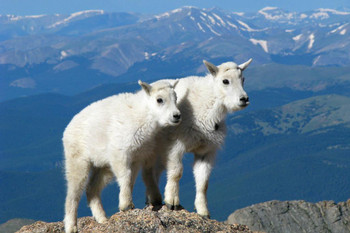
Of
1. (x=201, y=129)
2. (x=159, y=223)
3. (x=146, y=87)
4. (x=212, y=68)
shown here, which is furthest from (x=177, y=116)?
(x=159, y=223)

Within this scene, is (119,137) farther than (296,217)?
No

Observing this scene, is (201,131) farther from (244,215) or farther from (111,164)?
(244,215)

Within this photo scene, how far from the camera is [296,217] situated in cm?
1546

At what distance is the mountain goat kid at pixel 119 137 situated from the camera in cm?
1069

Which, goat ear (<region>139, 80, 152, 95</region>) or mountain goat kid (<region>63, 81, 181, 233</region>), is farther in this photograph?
goat ear (<region>139, 80, 152, 95</region>)

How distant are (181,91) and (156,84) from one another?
1.11 metres

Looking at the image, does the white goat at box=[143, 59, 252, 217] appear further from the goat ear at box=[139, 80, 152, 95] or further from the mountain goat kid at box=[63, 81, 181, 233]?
the goat ear at box=[139, 80, 152, 95]

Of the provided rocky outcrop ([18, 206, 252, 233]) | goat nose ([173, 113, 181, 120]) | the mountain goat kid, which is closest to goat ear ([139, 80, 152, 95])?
the mountain goat kid

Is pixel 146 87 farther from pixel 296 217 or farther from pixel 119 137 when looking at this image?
pixel 296 217

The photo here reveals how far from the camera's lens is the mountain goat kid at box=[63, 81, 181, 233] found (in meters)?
10.7

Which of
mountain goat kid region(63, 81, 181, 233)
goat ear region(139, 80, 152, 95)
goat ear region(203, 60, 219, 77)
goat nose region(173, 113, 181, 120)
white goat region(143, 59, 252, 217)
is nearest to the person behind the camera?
goat nose region(173, 113, 181, 120)

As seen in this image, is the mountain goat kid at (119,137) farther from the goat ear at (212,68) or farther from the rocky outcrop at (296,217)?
the rocky outcrop at (296,217)

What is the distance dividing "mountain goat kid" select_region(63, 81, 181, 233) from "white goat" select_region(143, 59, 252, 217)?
1.42 feet

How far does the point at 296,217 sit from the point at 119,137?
7.06 meters
